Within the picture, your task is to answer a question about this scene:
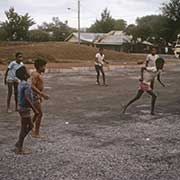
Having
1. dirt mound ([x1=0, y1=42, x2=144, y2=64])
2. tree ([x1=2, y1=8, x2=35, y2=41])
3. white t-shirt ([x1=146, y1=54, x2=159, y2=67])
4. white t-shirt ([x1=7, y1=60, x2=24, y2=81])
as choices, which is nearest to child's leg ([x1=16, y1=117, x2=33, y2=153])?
white t-shirt ([x1=7, y1=60, x2=24, y2=81])

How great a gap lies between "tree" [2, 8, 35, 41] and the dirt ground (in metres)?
56.3

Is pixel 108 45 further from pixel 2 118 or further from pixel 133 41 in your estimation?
pixel 2 118

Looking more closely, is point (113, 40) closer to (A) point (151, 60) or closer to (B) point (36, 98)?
(A) point (151, 60)

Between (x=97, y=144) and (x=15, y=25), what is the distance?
206 feet

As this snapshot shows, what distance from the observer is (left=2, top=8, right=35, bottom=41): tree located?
68.8 meters

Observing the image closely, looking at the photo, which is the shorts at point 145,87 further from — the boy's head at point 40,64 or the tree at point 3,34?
the tree at point 3,34

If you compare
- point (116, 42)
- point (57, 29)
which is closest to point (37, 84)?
point (116, 42)

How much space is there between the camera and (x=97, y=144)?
8.41 meters

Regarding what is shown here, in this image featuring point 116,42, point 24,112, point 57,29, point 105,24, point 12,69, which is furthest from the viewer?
point 105,24

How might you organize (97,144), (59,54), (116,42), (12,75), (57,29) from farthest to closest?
(57,29), (116,42), (59,54), (12,75), (97,144)

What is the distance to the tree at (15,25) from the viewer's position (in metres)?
68.8

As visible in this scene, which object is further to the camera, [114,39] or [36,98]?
[114,39]

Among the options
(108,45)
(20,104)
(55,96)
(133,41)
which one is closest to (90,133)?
(20,104)

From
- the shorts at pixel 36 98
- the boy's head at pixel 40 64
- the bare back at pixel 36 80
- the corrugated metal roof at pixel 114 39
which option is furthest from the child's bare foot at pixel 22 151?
the corrugated metal roof at pixel 114 39
